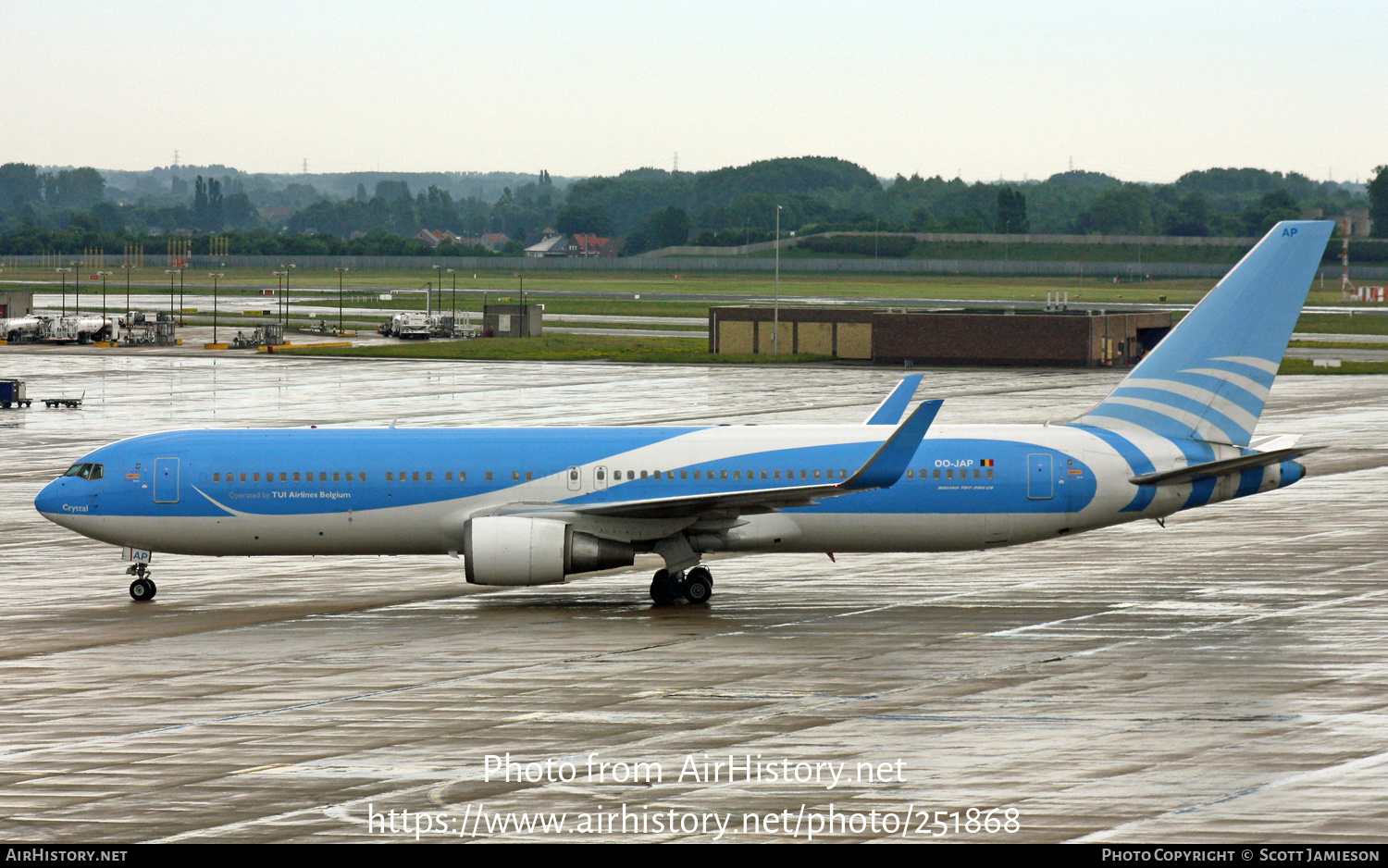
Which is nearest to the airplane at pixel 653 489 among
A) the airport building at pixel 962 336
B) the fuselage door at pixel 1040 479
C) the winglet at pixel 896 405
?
the fuselage door at pixel 1040 479

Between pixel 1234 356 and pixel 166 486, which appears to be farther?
pixel 1234 356

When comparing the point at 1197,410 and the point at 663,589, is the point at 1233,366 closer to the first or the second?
the point at 1197,410

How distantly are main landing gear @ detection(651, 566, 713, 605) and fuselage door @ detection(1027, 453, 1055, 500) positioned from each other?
7.67 metres

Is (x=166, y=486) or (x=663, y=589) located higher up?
(x=166, y=486)

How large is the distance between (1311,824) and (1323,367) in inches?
3454

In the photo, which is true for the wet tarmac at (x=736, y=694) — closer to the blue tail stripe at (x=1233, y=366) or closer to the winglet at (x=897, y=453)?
the winglet at (x=897, y=453)

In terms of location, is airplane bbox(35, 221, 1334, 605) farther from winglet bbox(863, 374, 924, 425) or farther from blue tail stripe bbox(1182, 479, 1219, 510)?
winglet bbox(863, 374, 924, 425)

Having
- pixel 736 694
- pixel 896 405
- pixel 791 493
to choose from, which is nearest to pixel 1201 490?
pixel 896 405

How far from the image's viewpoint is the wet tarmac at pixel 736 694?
20406 millimetres

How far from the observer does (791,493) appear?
3391 centimetres

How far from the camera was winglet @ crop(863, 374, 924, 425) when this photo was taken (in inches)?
1510

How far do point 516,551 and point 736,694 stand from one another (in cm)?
853

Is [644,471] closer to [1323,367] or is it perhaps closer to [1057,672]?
[1057,672]

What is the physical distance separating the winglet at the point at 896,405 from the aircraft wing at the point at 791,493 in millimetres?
3480
